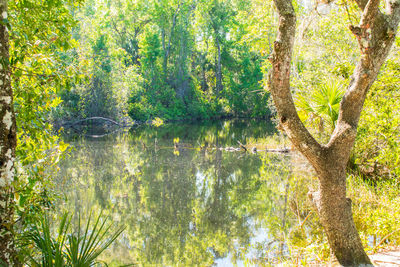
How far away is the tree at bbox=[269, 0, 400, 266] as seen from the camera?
12.8 feet

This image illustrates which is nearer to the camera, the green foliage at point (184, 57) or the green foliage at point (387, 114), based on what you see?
the green foliage at point (387, 114)

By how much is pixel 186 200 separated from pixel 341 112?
6.49 m

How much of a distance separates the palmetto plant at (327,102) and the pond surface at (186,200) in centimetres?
243

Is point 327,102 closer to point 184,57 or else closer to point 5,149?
point 5,149

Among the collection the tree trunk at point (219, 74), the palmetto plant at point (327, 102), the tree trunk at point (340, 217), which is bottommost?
the tree trunk at point (340, 217)

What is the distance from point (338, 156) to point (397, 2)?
5.88ft

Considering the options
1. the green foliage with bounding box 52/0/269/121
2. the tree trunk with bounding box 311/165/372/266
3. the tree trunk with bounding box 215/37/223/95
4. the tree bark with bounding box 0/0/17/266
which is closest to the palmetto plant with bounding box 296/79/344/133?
the tree trunk with bounding box 311/165/372/266

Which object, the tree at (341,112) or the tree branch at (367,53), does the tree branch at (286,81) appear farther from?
the tree branch at (367,53)

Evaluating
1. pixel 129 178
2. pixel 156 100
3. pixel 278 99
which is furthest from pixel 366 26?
pixel 156 100

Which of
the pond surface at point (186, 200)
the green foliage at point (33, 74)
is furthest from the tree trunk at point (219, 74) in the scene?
the green foliage at point (33, 74)

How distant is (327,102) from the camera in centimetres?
911

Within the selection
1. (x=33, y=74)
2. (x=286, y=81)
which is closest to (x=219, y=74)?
(x=286, y=81)

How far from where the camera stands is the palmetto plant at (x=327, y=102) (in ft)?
29.4

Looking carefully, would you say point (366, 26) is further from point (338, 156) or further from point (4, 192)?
point (4, 192)
